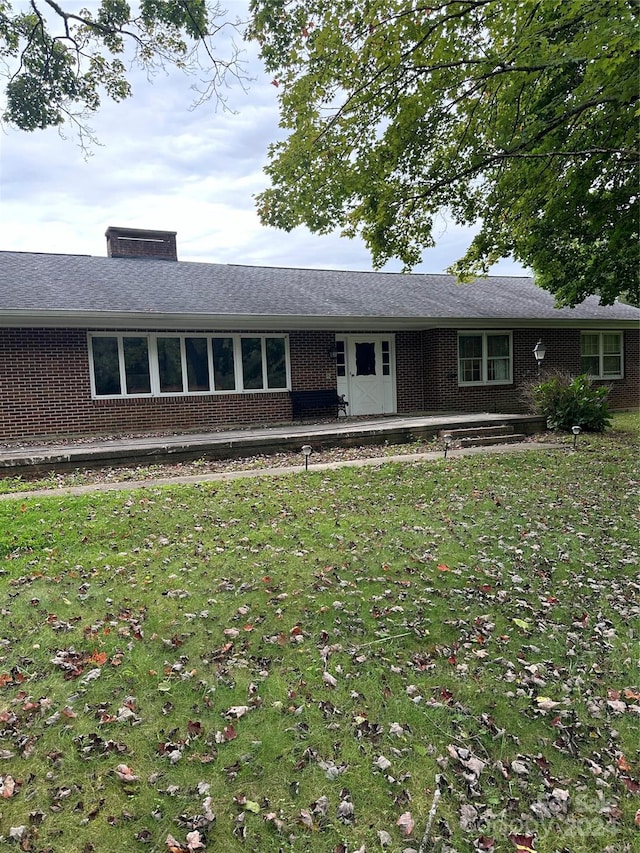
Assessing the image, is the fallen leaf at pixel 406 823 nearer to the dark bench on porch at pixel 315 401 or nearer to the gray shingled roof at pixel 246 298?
the gray shingled roof at pixel 246 298

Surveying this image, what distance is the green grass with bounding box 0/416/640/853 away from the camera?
79.1 inches

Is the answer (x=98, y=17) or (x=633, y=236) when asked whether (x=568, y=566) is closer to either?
(x=633, y=236)

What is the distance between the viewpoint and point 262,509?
18.7ft

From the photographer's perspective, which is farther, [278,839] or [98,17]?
[98,17]

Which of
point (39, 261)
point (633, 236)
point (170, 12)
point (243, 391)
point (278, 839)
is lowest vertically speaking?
point (278, 839)

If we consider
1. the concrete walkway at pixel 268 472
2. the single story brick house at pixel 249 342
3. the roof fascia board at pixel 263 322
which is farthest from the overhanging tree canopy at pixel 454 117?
the single story brick house at pixel 249 342

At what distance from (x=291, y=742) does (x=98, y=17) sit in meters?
9.31

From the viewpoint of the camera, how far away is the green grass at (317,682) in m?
2.01

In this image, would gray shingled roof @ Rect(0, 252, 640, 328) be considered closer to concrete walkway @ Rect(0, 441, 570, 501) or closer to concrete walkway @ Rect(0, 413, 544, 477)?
concrete walkway @ Rect(0, 413, 544, 477)

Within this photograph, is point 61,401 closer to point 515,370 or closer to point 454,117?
point 454,117

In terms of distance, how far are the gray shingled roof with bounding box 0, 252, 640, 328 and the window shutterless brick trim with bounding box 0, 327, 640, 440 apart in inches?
24.5

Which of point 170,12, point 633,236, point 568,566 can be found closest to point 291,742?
point 568,566

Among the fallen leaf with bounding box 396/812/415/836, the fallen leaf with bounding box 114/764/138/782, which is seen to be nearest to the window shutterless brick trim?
the fallen leaf with bounding box 114/764/138/782

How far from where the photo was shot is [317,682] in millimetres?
2801
